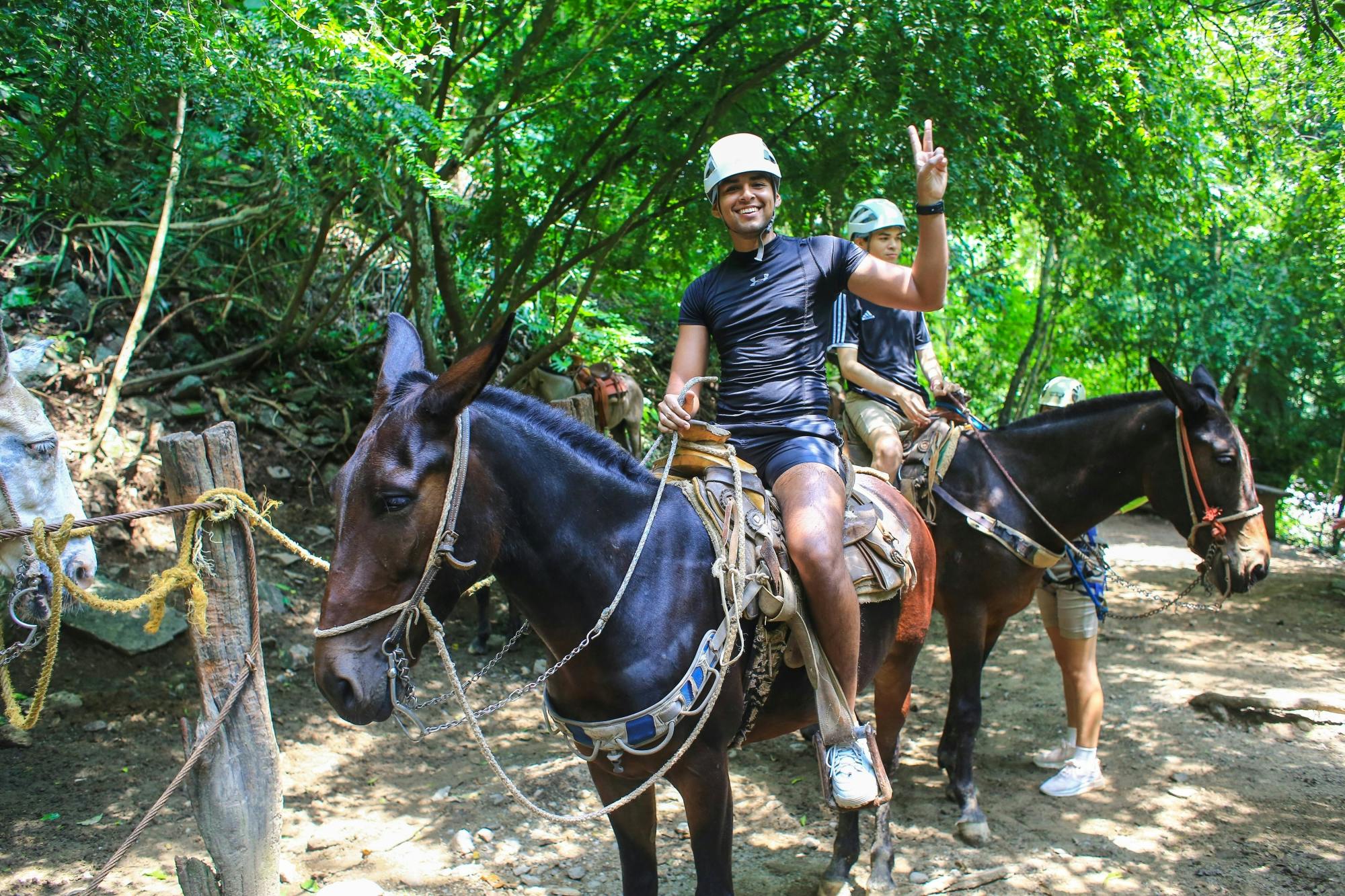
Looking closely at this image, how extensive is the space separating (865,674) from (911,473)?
5.84ft

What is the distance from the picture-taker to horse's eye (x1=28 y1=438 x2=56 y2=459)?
10.6 ft

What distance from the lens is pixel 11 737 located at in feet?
16.3

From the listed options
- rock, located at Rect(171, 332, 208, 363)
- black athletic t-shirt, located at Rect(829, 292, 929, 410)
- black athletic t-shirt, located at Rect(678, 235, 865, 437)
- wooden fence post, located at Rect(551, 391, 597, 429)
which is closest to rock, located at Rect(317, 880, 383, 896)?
black athletic t-shirt, located at Rect(678, 235, 865, 437)

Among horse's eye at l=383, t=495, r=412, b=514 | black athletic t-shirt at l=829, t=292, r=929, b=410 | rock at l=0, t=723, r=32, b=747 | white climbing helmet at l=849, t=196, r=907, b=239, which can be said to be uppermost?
white climbing helmet at l=849, t=196, r=907, b=239

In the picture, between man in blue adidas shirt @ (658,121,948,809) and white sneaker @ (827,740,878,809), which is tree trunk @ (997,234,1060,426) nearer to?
man in blue adidas shirt @ (658,121,948,809)

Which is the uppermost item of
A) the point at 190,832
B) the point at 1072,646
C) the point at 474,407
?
A: the point at 474,407

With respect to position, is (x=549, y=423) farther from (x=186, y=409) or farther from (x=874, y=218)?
(x=186, y=409)

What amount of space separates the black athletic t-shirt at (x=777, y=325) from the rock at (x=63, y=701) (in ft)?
15.6

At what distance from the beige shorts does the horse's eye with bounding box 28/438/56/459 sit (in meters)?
5.04

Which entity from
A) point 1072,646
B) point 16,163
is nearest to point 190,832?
point 16,163

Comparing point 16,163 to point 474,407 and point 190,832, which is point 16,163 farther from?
point 474,407

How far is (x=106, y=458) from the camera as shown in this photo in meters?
6.72

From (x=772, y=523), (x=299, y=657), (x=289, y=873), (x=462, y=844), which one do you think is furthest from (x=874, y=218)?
(x=299, y=657)

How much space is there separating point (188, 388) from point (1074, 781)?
775cm
